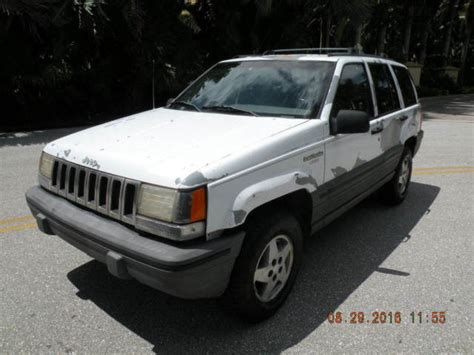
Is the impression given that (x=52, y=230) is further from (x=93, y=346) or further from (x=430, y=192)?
(x=430, y=192)

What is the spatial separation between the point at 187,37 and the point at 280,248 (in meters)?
10.8

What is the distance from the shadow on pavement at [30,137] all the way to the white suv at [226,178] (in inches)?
247

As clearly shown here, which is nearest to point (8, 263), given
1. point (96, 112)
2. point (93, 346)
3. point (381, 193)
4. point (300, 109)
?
point (93, 346)

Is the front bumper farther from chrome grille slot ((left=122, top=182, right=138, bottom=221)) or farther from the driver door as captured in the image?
the driver door

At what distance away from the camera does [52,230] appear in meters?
3.02

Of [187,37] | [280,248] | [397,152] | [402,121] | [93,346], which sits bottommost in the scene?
[93,346]

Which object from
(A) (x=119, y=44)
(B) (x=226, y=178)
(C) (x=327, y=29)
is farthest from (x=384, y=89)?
(C) (x=327, y=29)

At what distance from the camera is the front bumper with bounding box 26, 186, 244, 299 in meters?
2.31

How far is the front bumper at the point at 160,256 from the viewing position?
2312mm

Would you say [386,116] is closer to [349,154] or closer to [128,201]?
[349,154]

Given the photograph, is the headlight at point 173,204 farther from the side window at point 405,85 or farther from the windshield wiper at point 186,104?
the side window at point 405,85
